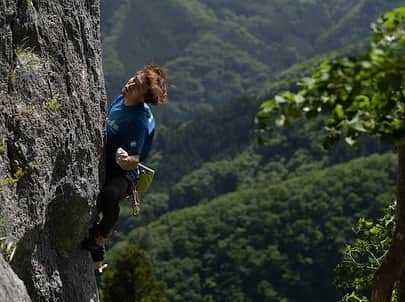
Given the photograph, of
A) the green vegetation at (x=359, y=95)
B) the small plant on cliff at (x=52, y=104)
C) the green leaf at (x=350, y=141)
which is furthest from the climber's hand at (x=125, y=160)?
the green leaf at (x=350, y=141)

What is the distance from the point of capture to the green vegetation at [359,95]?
12.1ft

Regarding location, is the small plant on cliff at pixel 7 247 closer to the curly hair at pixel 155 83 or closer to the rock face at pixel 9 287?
the rock face at pixel 9 287

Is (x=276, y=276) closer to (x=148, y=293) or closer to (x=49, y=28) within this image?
(x=148, y=293)

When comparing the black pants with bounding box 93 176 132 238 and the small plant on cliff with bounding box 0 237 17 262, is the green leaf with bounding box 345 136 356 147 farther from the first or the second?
Result: the black pants with bounding box 93 176 132 238

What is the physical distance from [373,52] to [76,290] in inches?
275

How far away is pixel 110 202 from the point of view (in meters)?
Answer: 9.88

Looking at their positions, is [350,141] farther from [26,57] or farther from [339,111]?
[26,57]

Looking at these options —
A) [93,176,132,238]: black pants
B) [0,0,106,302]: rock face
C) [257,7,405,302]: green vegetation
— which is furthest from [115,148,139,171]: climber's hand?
[257,7,405,302]: green vegetation

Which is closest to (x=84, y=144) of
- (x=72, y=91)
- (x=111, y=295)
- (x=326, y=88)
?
(x=72, y=91)

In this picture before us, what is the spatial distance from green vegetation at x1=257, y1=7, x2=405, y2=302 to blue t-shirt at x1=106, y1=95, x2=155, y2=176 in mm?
5872

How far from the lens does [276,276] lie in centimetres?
19300

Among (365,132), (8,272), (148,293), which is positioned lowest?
(365,132)

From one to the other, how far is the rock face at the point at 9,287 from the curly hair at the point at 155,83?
3.68 meters

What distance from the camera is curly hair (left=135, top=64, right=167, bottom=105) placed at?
32.4 feet
